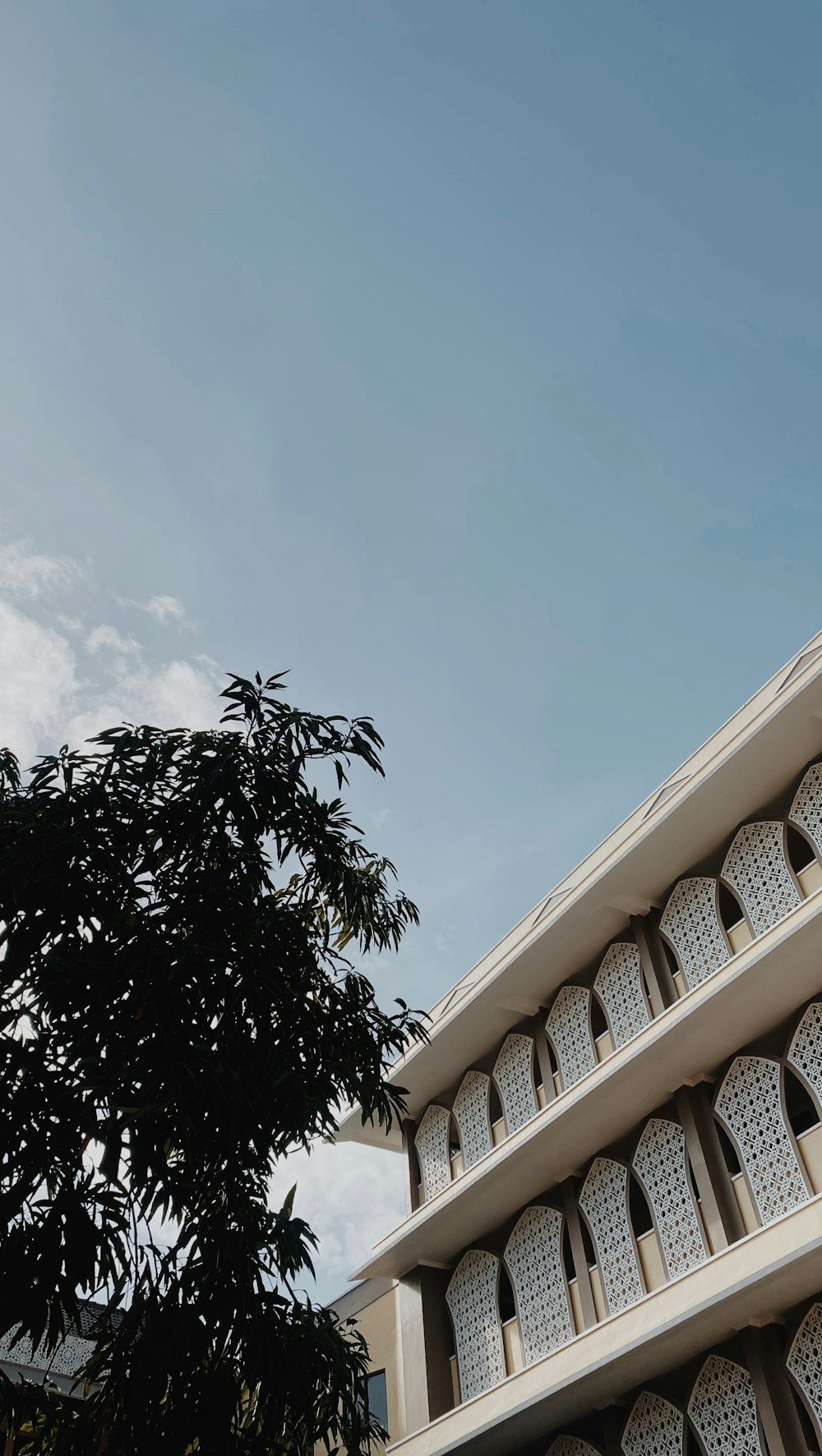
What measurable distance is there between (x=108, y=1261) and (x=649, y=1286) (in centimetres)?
775

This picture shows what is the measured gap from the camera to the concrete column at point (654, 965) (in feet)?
42.5

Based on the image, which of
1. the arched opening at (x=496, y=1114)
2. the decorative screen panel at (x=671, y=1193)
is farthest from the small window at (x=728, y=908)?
the arched opening at (x=496, y=1114)

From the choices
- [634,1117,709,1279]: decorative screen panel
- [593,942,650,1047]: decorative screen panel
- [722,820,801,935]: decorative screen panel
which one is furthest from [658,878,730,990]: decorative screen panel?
[634,1117,709,1279]: decorative screen panel

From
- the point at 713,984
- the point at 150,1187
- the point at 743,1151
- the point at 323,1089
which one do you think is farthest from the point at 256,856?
the point at 743,1151

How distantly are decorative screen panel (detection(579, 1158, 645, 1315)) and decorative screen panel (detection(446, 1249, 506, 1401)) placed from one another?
205 centimetres

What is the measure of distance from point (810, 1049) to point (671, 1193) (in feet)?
7.15

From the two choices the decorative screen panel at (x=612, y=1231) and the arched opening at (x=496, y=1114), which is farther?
the arched opening at (x=496, y=1114)

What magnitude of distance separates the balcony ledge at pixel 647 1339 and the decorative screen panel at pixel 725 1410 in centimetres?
26

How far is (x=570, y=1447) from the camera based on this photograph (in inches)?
486

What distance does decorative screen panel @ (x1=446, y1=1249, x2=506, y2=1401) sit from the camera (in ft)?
45.5

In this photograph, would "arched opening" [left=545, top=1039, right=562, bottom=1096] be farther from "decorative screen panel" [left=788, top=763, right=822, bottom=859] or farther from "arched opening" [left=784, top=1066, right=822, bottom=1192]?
"decorative screen panel" [left=788, top=763, right=822, bottom=859]

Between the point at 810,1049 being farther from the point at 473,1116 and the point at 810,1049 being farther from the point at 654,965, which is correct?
the point at 473,1116

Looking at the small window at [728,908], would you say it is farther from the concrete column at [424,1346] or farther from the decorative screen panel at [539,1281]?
the concrete column at [424,1346]

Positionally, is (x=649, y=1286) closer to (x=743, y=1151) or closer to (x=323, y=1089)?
(x=743, y=1151)
